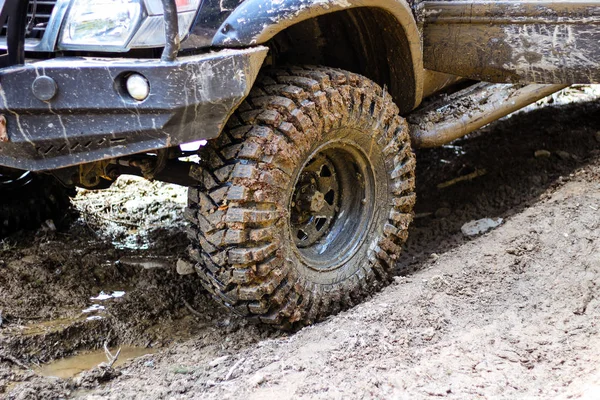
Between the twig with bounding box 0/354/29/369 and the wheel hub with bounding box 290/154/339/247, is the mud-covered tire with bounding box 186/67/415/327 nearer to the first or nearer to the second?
the wheel hub with bounding box 290/154/339/247

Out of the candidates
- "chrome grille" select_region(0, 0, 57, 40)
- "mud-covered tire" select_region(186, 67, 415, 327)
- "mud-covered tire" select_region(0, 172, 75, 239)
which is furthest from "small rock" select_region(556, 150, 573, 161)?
"chrome grille" select_region(0, 0, 57, 40)

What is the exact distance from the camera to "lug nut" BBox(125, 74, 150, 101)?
263 centimetres

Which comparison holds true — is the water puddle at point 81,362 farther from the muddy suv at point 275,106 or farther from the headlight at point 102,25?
the headlight at point 102,25

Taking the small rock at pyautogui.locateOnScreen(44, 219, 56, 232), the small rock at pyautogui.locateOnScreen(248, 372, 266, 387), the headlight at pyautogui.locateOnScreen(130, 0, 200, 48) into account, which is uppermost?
the headlight at pyautogui.locateOnScreen(130, 0, 200, 48)

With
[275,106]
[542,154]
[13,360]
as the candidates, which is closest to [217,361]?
[13,360]

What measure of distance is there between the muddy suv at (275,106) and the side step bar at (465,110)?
0.04 ft

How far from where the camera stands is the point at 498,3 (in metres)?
3.72

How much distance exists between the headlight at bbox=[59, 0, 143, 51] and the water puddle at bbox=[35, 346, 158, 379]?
145cm

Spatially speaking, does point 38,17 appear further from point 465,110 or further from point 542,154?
point 542,154

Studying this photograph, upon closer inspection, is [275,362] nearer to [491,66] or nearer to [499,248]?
[499,248]

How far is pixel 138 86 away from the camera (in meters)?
2.64

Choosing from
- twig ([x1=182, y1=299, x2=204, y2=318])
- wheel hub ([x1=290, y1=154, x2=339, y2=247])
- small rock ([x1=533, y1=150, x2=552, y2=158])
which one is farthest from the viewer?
small rock ([x1=533, y1=150, x2=552, y2=158])

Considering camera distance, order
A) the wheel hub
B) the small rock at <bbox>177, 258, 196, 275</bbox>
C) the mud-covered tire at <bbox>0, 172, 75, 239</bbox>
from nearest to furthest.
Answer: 1. the wheel hub
2. the small rock at <bbox>177, 258, 196, 275</bbox>
3. the mud-covered tire at <bbox>0, 172, 75, 239</bbox>

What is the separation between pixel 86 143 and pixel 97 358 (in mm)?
1202
